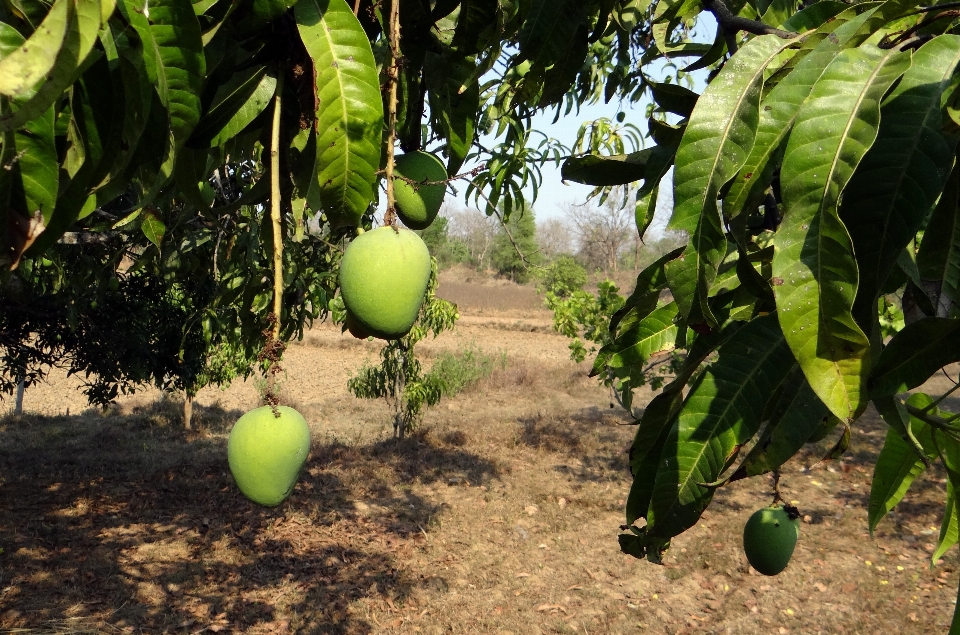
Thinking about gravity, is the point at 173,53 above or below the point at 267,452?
above

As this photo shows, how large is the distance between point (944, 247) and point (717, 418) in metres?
0.33

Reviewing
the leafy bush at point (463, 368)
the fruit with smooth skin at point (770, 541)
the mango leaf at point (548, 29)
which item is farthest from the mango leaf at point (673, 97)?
→ the leafy bush at point (463, 368)

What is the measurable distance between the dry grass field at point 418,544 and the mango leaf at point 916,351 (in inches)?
83.7

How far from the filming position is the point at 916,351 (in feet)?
2.27

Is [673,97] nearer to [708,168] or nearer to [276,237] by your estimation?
[708,168]

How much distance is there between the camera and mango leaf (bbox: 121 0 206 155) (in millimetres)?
621

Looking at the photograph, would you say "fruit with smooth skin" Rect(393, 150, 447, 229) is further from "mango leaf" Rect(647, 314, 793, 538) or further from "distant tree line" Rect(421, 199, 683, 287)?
"distant tree line" Rect(421, 199, 683, 287)

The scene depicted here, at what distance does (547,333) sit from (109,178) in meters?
17.9

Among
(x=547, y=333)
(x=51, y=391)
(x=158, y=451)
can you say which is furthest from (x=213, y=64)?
(x=547, y=333)

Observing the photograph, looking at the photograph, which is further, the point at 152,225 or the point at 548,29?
the point at 548,29

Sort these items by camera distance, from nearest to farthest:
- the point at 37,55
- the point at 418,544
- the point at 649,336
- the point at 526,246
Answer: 1. the point at 37,55
2. the point at 649,336
3. the point at 418,544
4. the point at 526,246

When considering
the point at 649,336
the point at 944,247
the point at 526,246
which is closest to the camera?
the point at 944,247

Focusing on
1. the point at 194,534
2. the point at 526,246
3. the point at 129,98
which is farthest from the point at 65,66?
the point at 526,246

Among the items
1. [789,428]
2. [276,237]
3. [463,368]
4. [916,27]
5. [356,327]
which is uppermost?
[916,27]
